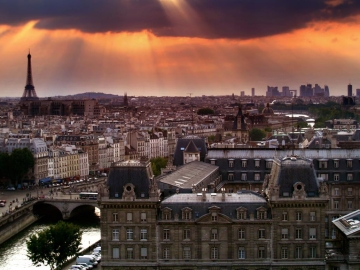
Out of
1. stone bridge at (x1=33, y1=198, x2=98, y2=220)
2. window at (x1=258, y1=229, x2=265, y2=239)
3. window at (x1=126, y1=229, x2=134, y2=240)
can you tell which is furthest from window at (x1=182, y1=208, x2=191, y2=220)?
stone bridge at (x1=33, y1=198, x2=98, y2=220)

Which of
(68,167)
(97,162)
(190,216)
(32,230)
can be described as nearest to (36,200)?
(32,230)

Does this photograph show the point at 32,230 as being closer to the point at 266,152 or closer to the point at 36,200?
the point at 36,200

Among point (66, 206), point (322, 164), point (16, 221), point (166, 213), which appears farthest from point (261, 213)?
point (66, 206)

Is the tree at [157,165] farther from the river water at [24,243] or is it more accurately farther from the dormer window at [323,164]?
the dormer window at [323,164]

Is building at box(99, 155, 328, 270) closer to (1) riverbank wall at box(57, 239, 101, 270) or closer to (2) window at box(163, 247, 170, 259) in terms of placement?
(2) window at box(163, 247, 170, 259)

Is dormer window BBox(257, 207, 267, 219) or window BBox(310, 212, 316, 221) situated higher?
dormer window BBox(257, 207, 267, 219)

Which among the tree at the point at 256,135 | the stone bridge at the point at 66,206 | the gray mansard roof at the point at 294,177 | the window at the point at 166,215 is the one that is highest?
the gray mansard roof at the point at 294,177

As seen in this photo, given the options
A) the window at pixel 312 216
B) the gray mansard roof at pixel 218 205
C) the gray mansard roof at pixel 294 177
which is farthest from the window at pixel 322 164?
the window at pixel 312 216
